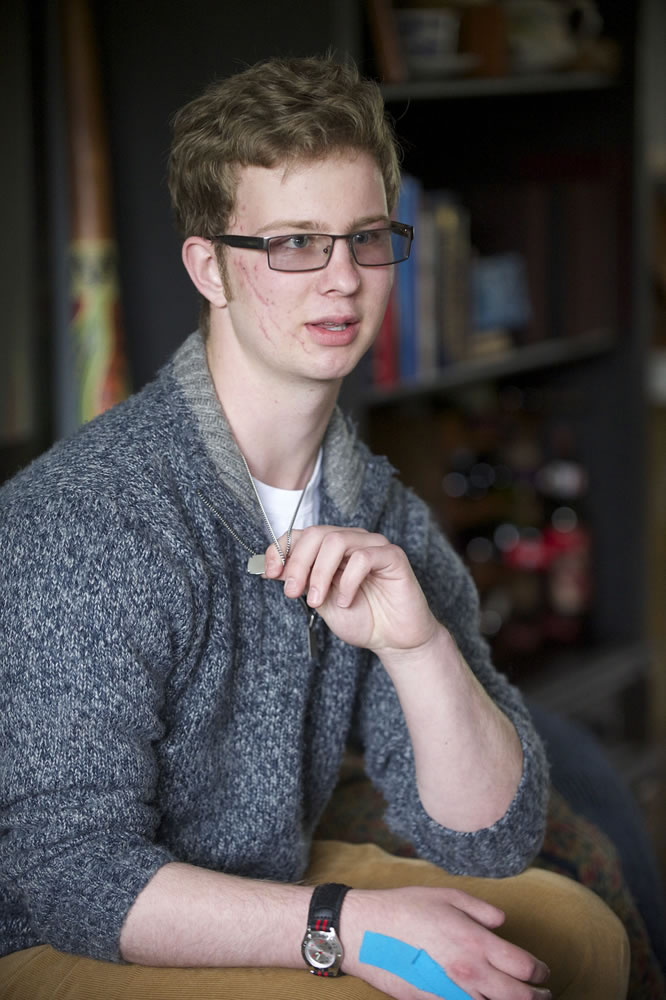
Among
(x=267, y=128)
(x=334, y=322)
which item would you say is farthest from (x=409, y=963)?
(x=267, y=128)

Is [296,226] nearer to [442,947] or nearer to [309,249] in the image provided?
[309,249]

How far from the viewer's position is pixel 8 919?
3.45 feet

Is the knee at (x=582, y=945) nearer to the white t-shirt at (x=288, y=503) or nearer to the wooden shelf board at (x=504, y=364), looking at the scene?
the white t-shirt at (x=288, y=503)

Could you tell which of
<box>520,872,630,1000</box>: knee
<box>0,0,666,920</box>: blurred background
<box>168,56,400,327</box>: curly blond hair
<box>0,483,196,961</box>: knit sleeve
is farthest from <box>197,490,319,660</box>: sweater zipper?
<box>0,0,666,920</box>: blurred background

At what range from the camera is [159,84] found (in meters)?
1.68

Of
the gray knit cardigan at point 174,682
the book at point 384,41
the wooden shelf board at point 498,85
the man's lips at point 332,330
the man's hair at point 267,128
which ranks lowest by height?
the gray knit cardigan at point 174,682

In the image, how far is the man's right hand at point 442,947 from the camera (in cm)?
96

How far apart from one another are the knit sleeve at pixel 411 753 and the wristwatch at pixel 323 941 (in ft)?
0.74

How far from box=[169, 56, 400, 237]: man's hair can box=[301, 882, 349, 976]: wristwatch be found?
0.59 m

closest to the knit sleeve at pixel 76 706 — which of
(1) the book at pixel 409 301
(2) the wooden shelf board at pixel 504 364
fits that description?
(2) the wooden shelf board at pixel 504 364

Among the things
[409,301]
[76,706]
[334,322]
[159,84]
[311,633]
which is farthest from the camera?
[409,301]

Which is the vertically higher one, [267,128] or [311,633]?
[267,128]

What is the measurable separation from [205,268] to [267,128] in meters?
0.14

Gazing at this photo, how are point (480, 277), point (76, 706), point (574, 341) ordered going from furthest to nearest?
1. point (574, 341)
2. point (480, 277)
3. point (76, 706)
